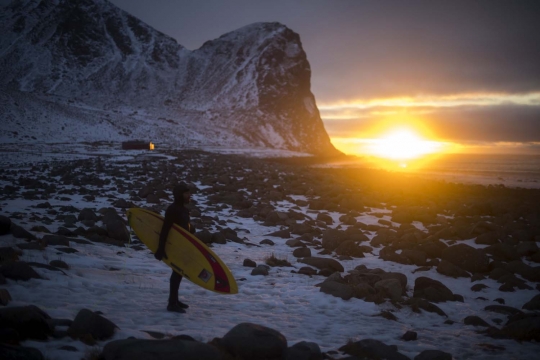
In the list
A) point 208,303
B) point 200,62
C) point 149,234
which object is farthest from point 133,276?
point 200,62

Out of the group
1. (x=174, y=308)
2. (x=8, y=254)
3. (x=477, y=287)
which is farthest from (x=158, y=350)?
(x=477, y=287)

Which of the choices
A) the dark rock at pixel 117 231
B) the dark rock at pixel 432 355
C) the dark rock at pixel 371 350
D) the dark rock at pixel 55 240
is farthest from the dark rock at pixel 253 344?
the dark rock at pixel 117 231

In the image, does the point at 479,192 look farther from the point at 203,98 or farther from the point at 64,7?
the point at 64,7

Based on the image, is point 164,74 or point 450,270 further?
point 164,74

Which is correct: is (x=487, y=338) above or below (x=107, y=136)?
below

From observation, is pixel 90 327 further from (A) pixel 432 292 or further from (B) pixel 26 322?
(A) pixel 432 292

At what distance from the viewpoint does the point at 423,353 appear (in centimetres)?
500

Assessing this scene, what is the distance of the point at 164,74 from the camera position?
388 ft

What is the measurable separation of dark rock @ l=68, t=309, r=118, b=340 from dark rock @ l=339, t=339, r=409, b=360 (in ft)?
10.7

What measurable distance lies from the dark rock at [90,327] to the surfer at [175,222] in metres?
1.37

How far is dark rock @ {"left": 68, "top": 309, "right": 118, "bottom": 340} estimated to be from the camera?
456cm

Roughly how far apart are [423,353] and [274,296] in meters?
3.26

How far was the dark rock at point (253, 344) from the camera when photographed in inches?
182

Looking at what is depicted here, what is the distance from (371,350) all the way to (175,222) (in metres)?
3.76
